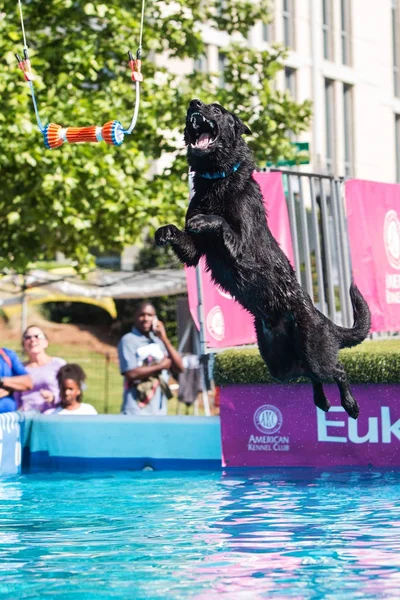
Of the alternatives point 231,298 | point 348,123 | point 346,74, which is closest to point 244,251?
point 231,298

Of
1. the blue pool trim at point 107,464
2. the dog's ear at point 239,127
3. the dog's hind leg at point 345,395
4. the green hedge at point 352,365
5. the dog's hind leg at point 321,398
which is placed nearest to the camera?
the dog's ear at point 239,127

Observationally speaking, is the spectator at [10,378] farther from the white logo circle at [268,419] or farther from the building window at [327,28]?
the building window at [327,28]

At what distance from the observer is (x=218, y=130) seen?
5676 mm

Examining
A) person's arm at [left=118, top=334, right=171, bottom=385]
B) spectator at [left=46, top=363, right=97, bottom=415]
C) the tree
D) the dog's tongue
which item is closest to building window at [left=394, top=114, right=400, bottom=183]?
the tree

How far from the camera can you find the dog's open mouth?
5.60 meters

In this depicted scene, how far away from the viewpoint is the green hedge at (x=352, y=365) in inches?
311

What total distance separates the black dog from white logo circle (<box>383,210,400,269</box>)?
3119 millimetres

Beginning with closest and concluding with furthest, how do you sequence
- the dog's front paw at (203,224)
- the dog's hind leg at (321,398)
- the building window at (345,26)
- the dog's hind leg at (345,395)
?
the dog's front paw at (203,224), the dog's hind leg at (345,395), the dog's hind leg at (321,398), the building window at (345,26)

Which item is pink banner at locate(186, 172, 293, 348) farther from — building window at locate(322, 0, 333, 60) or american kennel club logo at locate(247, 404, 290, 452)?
building window at locate(322, 0, 333, 60)

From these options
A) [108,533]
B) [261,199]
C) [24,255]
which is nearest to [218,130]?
[261,199]

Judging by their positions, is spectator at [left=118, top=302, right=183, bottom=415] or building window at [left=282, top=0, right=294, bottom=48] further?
building window at [left=282, top=0, right=294, bottom=48]

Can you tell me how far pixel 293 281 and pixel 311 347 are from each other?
37cm

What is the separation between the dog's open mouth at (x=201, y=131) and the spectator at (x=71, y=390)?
369cm

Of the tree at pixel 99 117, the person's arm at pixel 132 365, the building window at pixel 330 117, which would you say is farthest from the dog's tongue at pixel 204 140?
the building window at pixel 330 117
